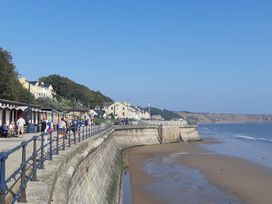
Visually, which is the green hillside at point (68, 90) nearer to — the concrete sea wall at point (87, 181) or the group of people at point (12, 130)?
the group of people at point (12, 130)

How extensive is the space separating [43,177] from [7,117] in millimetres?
23566

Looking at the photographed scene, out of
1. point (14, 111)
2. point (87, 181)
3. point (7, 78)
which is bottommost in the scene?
point (87, 181)

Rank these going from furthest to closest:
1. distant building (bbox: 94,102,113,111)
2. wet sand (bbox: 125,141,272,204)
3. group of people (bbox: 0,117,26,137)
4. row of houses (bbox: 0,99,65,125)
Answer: distant building (bbox: 94,102,113,111) < row of houses (bbox: 0,99,65,125) < group of people (bbox: 0,117,26,137) < wet sand (bbox: 125,141,272,204)

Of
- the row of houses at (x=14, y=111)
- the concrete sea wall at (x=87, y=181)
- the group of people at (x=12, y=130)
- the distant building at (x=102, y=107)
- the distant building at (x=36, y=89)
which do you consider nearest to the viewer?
the concrete sea wall at (x=87, y=181)

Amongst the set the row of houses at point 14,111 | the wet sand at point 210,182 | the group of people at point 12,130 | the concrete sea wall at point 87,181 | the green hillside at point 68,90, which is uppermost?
the green hillside at point 68,90

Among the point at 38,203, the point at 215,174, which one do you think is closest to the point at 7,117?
the point at 215,174

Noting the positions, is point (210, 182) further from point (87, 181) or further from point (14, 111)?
point (14, 111)

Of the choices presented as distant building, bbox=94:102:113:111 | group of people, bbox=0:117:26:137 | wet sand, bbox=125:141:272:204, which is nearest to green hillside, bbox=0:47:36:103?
wet sand, bbox=125:141:272:204

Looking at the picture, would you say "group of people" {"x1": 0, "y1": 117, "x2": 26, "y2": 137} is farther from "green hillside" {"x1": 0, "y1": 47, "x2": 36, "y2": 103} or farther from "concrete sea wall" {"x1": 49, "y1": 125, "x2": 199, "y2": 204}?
"green hillside" {"x1": 0, "y1": 47, "x2": 36, "y2": 103}

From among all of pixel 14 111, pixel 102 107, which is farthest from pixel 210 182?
pixel 102 107

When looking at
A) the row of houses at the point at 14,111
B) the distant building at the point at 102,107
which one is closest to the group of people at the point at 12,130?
the row of houses at the point at 14,111

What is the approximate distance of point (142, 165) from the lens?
125 feet

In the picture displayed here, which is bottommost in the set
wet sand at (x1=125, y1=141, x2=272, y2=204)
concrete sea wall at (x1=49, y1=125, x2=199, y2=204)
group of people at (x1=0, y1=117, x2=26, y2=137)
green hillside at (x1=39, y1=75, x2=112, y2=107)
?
wet sand at (x1=125, y1=141, x2=272, y2=204)

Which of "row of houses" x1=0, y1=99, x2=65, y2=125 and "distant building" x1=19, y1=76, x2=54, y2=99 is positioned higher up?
"distant building" x1=19, y1=76, x2=54, y2=99
